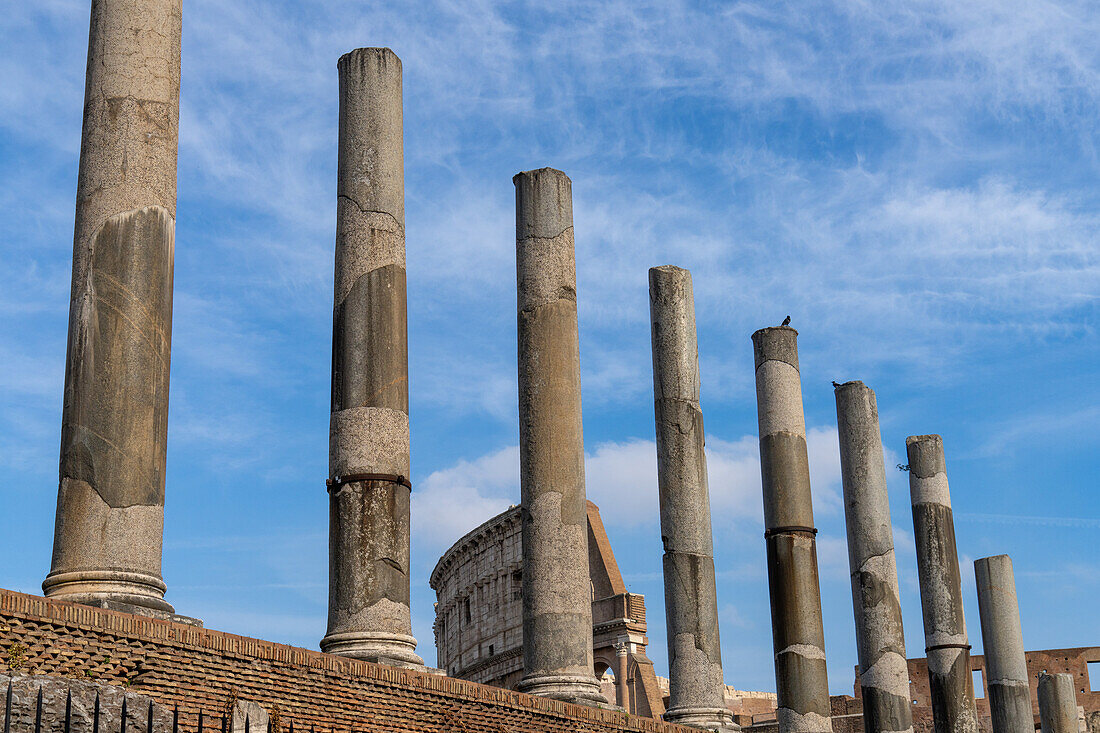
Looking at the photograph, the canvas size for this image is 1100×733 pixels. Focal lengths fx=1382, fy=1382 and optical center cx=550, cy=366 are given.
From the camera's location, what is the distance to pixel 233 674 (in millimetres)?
9992

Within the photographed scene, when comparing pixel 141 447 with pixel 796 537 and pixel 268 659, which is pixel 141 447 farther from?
pixel 796 537

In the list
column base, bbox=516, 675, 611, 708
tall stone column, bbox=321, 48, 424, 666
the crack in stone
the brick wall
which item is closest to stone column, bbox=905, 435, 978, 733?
column base, bbox=516, 675, 611, 708

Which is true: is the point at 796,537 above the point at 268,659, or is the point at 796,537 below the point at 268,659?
above

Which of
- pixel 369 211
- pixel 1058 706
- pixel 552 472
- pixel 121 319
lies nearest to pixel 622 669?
pixel 1058 706

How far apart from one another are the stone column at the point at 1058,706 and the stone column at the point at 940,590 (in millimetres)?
7400

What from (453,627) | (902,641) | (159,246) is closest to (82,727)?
(159,246)

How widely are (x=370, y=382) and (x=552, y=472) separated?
2.95 m

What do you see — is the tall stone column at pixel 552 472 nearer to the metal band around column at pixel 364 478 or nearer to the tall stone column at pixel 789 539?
the metal band around column at pixel 364 478

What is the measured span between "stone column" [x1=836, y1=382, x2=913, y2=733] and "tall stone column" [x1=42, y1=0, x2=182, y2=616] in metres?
14.1

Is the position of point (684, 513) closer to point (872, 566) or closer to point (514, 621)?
point (872, 566)

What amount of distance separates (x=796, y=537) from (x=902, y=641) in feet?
11.0

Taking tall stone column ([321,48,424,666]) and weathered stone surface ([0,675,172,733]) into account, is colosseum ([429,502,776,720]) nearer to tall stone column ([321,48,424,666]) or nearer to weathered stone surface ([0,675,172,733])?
tall stone column ([321,48,424,666])

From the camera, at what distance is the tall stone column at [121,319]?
10.1 metres

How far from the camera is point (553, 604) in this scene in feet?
48.4
